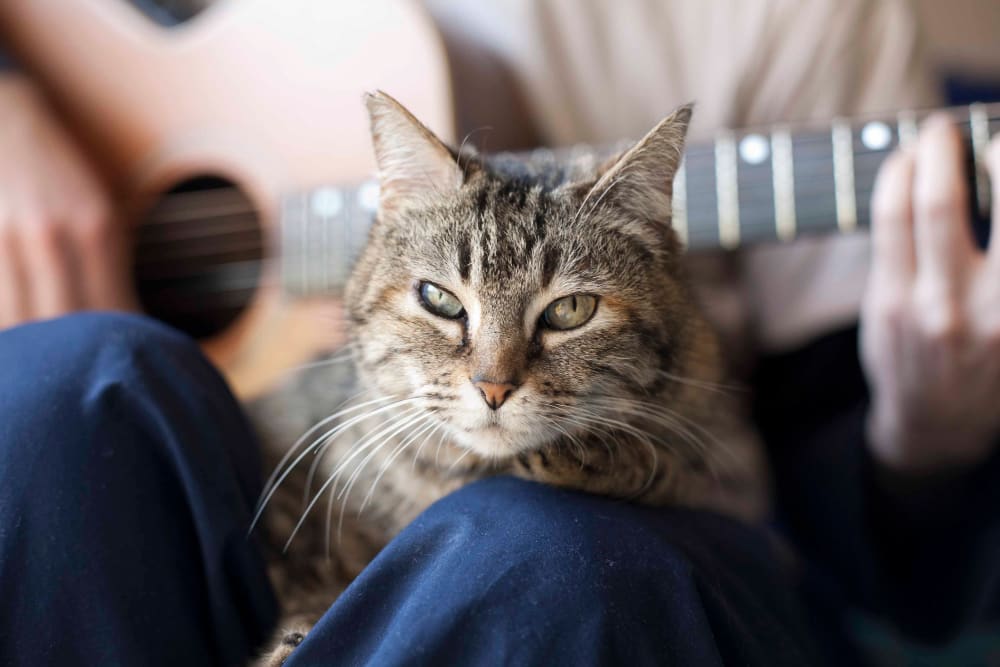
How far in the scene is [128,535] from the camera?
1.98 ft

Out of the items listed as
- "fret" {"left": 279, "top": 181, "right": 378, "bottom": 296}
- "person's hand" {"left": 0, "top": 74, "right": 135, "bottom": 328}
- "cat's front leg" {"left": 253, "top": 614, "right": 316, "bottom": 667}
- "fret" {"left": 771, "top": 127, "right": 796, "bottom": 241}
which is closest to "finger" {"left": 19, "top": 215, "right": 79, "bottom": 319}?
"person's hand" {"left": 0, "top": 74, "right": 135, "bottom": 328}

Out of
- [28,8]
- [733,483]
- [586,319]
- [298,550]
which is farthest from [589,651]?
[28,8]

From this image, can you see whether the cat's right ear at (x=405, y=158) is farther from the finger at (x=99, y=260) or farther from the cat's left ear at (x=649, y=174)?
the finger at (x=99, y=260)

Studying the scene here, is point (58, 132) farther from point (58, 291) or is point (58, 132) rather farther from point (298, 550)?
point (298, 550)

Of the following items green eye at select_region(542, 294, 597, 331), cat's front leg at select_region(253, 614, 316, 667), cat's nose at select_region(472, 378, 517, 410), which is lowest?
cat's front leg at select_region(253, 614, 316, 667)

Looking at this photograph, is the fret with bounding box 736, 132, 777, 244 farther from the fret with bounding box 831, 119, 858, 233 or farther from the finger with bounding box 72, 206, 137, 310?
→ the finger with bounding box 72, 206, 137, 310

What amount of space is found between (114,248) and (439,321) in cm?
80

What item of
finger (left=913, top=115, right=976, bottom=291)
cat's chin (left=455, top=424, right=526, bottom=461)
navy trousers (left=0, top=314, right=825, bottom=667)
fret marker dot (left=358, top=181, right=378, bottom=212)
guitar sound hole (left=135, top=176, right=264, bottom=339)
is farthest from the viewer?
guitar sound hole (left=135, top=176, right=264, bottom=339)

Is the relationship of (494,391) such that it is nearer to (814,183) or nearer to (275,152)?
(814,183)

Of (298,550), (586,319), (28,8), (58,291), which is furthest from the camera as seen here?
(28,8)

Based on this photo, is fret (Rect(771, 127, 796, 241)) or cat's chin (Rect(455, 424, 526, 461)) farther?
fret (Rect(771, 127, 796, 241))

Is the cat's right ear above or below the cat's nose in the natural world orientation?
above

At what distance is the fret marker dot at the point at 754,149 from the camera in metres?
0.99

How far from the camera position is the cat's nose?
61cm
